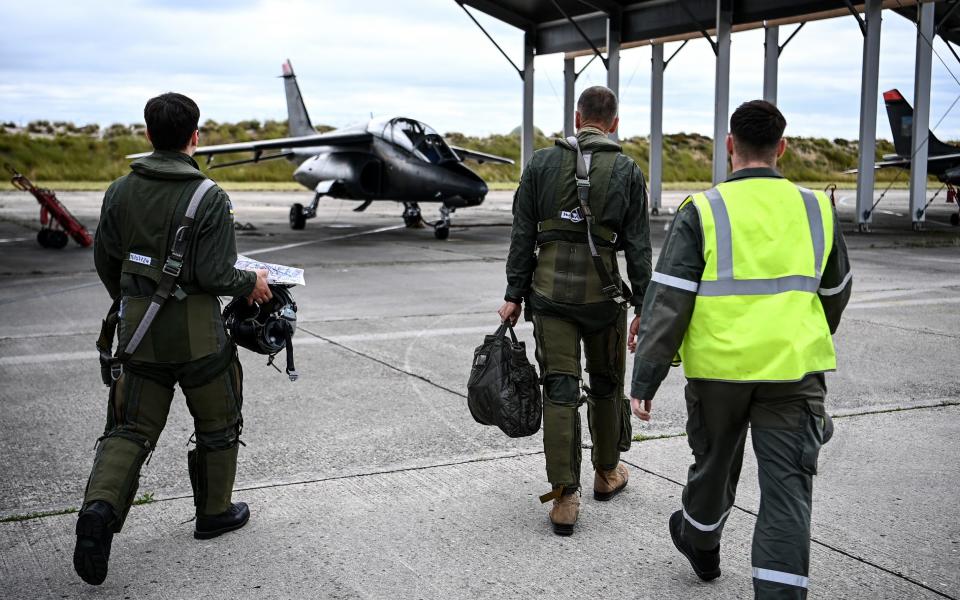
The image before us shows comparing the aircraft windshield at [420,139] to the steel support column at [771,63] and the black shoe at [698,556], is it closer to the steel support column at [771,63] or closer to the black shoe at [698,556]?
the steel support column at [771,63]

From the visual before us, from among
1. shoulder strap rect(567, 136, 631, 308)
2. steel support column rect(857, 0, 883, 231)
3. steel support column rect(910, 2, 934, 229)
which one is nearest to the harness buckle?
shoulder strap rect(567, 136, 631, 308)

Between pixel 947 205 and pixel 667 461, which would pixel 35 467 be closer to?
pixel 667 461

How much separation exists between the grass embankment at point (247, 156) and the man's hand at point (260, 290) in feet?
144

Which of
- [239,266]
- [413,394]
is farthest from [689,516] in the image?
[413,394]

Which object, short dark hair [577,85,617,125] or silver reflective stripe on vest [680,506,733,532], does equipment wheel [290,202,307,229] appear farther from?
silver reflective stripe on vest [680,506,733,532]

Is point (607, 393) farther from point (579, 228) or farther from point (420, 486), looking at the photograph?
point (420, 486)

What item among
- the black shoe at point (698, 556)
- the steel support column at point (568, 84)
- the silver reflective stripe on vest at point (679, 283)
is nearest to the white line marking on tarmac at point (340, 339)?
the black shoe at point (698, 556)

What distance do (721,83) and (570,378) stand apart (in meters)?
21.0

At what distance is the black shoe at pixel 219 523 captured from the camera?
3934 mm

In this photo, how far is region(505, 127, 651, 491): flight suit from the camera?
4.07 meters

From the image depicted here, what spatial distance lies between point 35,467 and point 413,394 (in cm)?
252

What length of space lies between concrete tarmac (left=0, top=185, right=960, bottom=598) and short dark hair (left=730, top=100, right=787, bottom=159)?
1.67 metres

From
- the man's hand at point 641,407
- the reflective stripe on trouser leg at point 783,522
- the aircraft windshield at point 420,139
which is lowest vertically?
the reflective stripe on trouser leg at point 783,522

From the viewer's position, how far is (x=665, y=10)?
2525 cm
